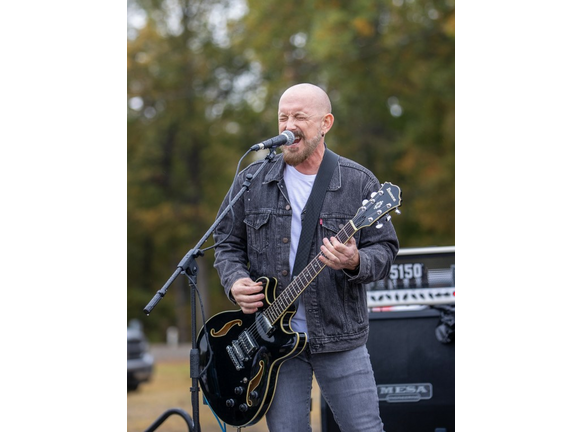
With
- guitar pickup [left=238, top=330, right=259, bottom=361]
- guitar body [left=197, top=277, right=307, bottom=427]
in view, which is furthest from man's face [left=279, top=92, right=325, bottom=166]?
guitar pickup [left=238, top=330, right=259, bottom=361]

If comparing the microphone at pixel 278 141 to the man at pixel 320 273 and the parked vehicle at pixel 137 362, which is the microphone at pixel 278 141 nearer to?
the man at pixel 320 273

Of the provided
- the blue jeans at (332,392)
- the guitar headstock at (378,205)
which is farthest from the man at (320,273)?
the guitar headstock at (378,205)

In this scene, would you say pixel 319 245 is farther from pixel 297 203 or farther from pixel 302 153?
pixel 302 153

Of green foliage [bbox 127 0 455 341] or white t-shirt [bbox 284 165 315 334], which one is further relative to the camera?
green foliage [bbox 127 0 455 341]

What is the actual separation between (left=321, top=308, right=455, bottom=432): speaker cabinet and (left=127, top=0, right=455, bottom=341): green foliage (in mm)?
7563

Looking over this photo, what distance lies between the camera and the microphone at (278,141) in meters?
3.08

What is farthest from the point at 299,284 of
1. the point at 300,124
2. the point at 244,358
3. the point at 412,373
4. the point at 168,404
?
the point at 168,404

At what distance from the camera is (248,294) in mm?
3141

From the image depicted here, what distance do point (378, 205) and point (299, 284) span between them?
460 millimetres

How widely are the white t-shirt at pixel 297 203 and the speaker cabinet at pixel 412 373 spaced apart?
3.33ft

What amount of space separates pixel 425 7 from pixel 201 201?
8660 mm

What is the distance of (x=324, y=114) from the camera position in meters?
3.27

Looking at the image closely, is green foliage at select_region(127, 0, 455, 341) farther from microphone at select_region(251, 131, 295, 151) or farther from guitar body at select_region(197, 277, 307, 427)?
guitar body at select_region(197, 277, 307, 427)

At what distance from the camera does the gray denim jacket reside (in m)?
3.11
